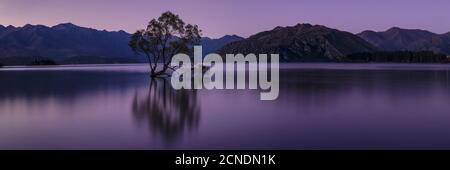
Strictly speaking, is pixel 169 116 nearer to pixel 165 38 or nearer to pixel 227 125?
pixel 227 125

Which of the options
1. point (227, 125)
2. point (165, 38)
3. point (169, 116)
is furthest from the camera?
point (165, 38)

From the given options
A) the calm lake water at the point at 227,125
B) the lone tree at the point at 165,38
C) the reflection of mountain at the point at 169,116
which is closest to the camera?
the calm lake water at the point at 227,125

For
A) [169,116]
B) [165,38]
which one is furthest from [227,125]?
[165,38]

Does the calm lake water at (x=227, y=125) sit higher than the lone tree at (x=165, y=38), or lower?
lower

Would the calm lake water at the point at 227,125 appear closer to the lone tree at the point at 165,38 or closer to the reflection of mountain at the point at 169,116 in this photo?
the reflection of mountain at the point at 169,116

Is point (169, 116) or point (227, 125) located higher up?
point (169, 116)

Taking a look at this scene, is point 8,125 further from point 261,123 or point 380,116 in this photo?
point 380,116

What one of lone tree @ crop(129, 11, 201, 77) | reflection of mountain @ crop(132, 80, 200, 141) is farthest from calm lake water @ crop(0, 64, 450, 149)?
lone tree @ crop(129, 11, 201, 77)

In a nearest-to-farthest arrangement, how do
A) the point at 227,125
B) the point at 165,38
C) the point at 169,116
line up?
the point at 227,125 < the point at 169,116 < the point at 165,38

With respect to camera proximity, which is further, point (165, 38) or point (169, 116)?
point (165, 38)

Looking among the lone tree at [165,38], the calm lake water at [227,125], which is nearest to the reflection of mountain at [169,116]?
the calm lake water at [227,125]

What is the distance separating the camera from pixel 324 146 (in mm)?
13430

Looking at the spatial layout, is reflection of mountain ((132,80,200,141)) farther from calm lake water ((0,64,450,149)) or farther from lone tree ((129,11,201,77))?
lone tree ((129,11,201,77))
